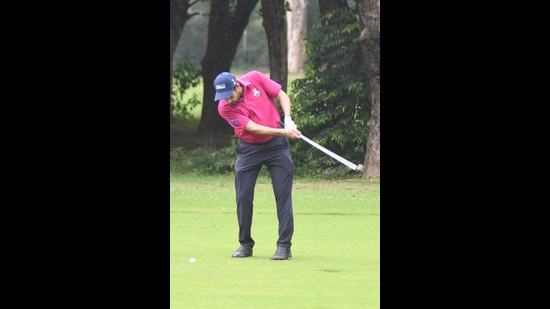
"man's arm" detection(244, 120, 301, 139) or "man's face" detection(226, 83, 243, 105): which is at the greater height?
"man's face" detection(226, 83, 243, 105)

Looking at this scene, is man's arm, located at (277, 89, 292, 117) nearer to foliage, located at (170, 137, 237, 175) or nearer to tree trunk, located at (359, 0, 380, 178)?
tree trunk, located at (359, 0, 380, 178)

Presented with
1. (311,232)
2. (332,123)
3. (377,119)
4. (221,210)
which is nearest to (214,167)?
(332,123)

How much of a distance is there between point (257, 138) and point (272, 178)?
484mm

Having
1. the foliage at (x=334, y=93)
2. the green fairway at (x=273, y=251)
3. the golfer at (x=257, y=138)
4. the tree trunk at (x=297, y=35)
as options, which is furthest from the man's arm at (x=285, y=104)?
the tree trunk at (x=297, y=35)

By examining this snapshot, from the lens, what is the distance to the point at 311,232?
16.6 meters

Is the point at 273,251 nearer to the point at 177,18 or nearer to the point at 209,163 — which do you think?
the point at 209,163

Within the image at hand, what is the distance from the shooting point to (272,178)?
1359cm

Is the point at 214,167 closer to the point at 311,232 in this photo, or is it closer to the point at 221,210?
the point at 221,210

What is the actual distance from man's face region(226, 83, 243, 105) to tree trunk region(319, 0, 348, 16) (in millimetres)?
15884

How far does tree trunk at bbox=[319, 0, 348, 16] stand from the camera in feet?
95.0

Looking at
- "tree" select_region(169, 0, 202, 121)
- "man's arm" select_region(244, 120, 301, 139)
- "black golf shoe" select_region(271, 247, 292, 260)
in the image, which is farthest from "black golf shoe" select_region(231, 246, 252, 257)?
"tree" select_region(169, 0, 202, 121)

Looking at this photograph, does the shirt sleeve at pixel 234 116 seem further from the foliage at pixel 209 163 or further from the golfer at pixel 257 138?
the foliage at pixel 209 163
